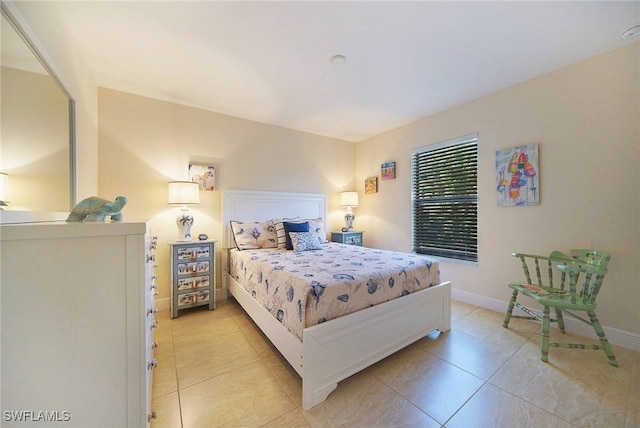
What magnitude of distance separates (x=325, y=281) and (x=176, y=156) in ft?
8.29

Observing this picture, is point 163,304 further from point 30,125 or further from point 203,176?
point 30,125

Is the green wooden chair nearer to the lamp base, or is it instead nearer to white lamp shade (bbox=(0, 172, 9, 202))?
white lamp shade (bbox=(0, 172, 9, 202))

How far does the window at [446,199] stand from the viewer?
9.55ft

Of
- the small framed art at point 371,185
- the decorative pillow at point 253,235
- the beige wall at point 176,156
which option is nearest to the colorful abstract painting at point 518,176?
the small framed art at point 371,185

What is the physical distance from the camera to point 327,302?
1.49 m

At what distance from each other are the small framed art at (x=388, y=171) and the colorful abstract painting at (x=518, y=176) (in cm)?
140

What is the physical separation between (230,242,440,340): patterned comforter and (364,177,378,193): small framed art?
1765mm

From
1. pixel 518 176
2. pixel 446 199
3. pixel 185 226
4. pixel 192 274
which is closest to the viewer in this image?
pixel 518 176

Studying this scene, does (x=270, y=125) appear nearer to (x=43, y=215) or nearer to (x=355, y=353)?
(x=43, y=215)

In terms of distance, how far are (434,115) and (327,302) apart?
301 cm

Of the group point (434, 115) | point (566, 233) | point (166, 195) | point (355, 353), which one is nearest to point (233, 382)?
point (355, 353)

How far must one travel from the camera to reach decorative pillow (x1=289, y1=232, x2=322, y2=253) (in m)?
2.77

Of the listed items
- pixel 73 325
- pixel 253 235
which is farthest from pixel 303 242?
pixel 73 325

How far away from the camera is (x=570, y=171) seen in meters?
2.19
